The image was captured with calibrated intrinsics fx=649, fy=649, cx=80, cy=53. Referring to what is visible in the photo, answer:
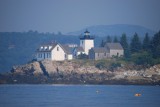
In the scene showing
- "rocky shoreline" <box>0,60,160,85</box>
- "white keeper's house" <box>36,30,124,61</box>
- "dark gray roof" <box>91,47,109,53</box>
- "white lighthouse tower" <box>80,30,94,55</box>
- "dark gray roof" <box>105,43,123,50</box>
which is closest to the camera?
"rocky shoreline" <box>0,60,160,85</box>

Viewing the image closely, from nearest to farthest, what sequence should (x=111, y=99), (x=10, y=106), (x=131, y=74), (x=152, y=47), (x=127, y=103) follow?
1. (x=10, y=106)
2. (x=127, y=103)
3. (x=111, y=99)
4. (x=131, y=74)
5. (x=152, y=47)

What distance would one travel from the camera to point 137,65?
11356cm

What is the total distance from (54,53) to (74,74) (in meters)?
9.99

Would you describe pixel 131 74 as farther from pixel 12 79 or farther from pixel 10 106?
pixel 10 106

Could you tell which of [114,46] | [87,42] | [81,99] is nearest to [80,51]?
[87,42]

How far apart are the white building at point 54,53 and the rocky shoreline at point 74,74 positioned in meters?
5.42

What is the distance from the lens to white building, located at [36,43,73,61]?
389 feet

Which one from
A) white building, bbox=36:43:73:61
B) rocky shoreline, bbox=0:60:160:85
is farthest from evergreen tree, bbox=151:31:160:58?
white building, bbox=36:43:73:61

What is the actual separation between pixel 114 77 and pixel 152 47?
54.4 ft

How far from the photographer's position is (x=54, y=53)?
118688 mm

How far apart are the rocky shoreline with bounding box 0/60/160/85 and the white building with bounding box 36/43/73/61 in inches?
213

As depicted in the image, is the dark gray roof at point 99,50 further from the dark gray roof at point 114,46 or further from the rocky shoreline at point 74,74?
the rocky shoreline at point 74,74

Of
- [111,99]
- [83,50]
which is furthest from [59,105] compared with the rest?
[83,50]

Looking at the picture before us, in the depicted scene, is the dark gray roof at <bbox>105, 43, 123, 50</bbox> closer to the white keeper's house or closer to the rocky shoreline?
the white keeper's house
